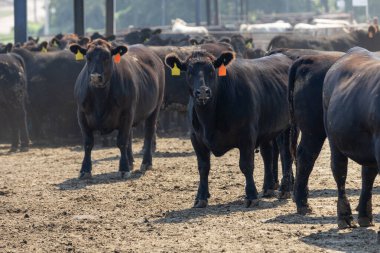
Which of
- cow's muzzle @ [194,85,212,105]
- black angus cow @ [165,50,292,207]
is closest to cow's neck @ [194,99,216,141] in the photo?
black angus cow @ [165,50,292,207]

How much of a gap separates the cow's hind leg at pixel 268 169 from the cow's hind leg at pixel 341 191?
2.59 meters

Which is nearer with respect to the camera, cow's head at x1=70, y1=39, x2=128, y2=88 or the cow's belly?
the cow's belly

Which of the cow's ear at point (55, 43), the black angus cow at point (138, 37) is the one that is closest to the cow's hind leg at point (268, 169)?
the cow's ear at point (55, 43)

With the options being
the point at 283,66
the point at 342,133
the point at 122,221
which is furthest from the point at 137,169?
the point at 342,133

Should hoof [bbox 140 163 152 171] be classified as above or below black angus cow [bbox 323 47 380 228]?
below

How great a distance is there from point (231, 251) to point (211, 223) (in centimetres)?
165

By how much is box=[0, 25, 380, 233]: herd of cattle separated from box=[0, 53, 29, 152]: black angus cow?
0.06 ft

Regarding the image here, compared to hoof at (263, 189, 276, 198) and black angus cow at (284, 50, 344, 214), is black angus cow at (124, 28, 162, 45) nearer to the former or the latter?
hoof at (263, 189, 276, 198)

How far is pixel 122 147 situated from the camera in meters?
15.6

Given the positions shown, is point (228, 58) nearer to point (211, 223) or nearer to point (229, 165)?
point (211, 223)

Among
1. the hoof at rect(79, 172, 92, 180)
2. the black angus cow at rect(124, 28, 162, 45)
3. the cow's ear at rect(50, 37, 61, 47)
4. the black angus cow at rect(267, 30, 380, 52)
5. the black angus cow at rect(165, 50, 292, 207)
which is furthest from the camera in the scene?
the black angus cow at rect(267, 30, 380, 52)

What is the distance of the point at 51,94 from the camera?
21750 millimetres

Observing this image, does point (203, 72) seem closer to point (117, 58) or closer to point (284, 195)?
point (284, 195)

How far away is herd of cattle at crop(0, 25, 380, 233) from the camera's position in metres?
9.76
